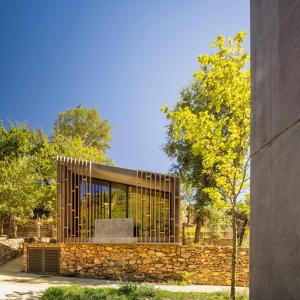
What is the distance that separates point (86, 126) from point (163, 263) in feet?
90.6

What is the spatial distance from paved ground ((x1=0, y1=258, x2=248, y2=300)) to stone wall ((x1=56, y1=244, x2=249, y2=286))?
0.78 meters

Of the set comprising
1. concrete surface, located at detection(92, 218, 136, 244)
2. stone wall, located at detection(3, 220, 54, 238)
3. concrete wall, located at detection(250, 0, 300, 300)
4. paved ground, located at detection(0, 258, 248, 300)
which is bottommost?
paved ground, located at detection(0, 258, 248, 300)

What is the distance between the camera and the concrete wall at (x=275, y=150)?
7.89 feet

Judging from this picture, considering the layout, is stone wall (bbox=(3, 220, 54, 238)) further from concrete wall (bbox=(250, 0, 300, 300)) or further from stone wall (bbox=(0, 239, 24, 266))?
concrete wall (bbox=(250, 0, 300, 300))

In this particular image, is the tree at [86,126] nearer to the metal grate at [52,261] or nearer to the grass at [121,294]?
the metal grate at [52,261]

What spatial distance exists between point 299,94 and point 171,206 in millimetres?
12828

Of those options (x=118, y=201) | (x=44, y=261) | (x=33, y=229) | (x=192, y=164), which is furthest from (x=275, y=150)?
(x=33, y=229)

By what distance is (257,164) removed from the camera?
130 inches

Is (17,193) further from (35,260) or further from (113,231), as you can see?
(113,231)

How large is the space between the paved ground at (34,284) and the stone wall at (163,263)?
78 cm

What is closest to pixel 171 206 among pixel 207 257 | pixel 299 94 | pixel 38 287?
pixel 207 257

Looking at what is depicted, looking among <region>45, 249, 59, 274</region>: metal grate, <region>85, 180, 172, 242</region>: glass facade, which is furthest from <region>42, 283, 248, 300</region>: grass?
<region>45, 249, 59, 274</region>: metal grate

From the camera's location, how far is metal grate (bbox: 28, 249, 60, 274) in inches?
631

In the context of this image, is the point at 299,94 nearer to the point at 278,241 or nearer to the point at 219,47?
the point at 278,241
